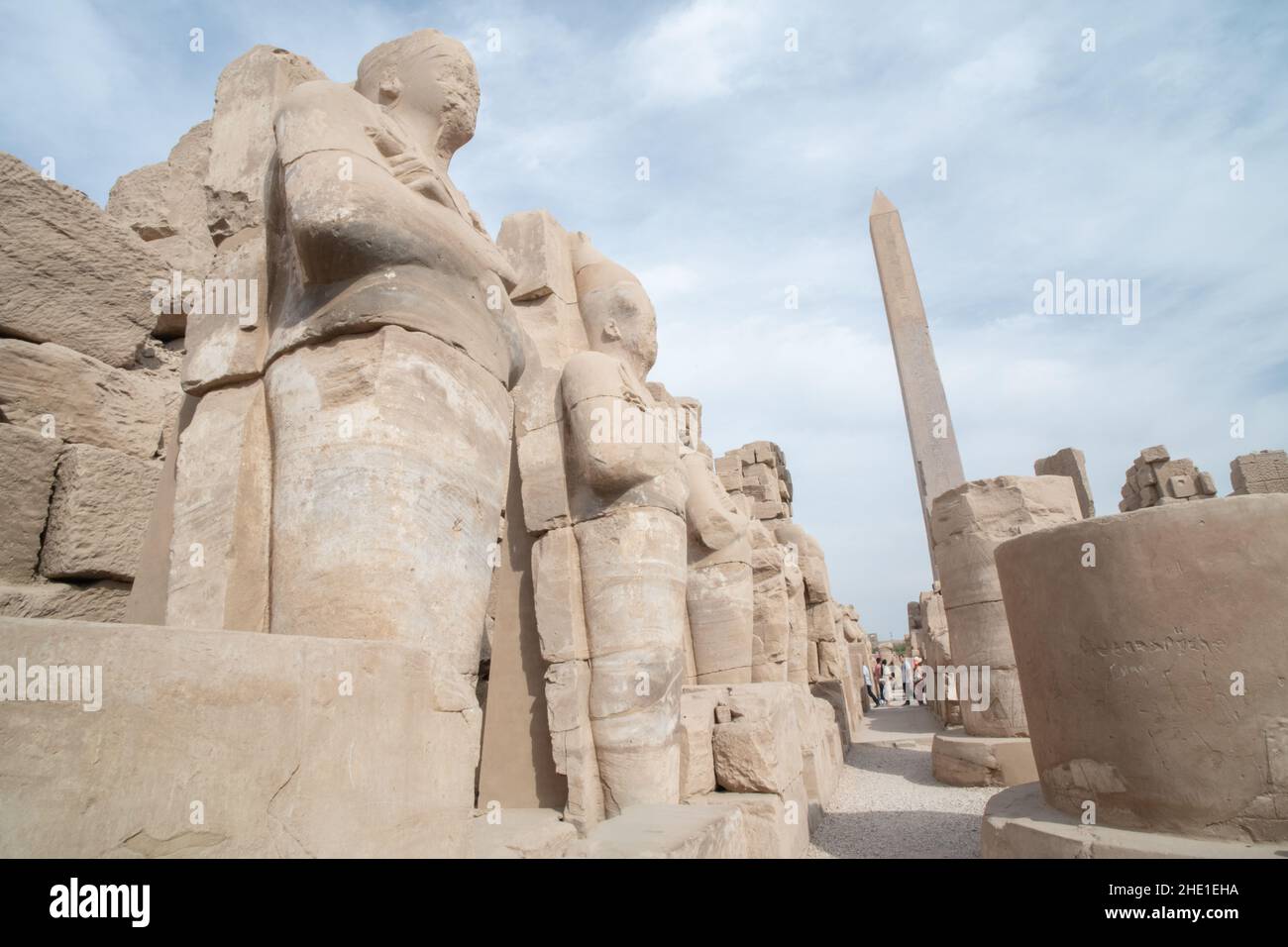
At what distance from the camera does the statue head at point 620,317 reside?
160 inches

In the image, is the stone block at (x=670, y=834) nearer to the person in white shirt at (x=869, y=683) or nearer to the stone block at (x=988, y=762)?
the stone block at (x=988, y=762)

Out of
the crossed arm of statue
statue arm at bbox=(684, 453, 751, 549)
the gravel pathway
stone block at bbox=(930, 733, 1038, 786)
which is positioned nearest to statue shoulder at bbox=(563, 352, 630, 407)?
the crossed arm of statue

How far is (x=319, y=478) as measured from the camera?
6.72ft

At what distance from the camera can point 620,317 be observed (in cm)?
410

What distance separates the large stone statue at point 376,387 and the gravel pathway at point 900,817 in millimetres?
3173

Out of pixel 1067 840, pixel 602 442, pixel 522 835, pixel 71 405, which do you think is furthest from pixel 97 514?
pixel 1067 840

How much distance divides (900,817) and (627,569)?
10.1 feet

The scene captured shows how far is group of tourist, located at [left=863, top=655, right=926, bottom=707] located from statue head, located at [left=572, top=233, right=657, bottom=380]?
40.3 ft

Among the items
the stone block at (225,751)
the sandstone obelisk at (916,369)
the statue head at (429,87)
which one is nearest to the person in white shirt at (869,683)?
the sandstone obelisk at (916,369)

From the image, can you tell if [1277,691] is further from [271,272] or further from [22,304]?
[22,304]

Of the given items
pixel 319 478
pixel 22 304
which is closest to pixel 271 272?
pixel 22 304

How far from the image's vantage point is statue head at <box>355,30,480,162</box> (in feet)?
9.71

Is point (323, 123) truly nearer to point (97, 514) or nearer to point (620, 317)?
point (97, 514)
